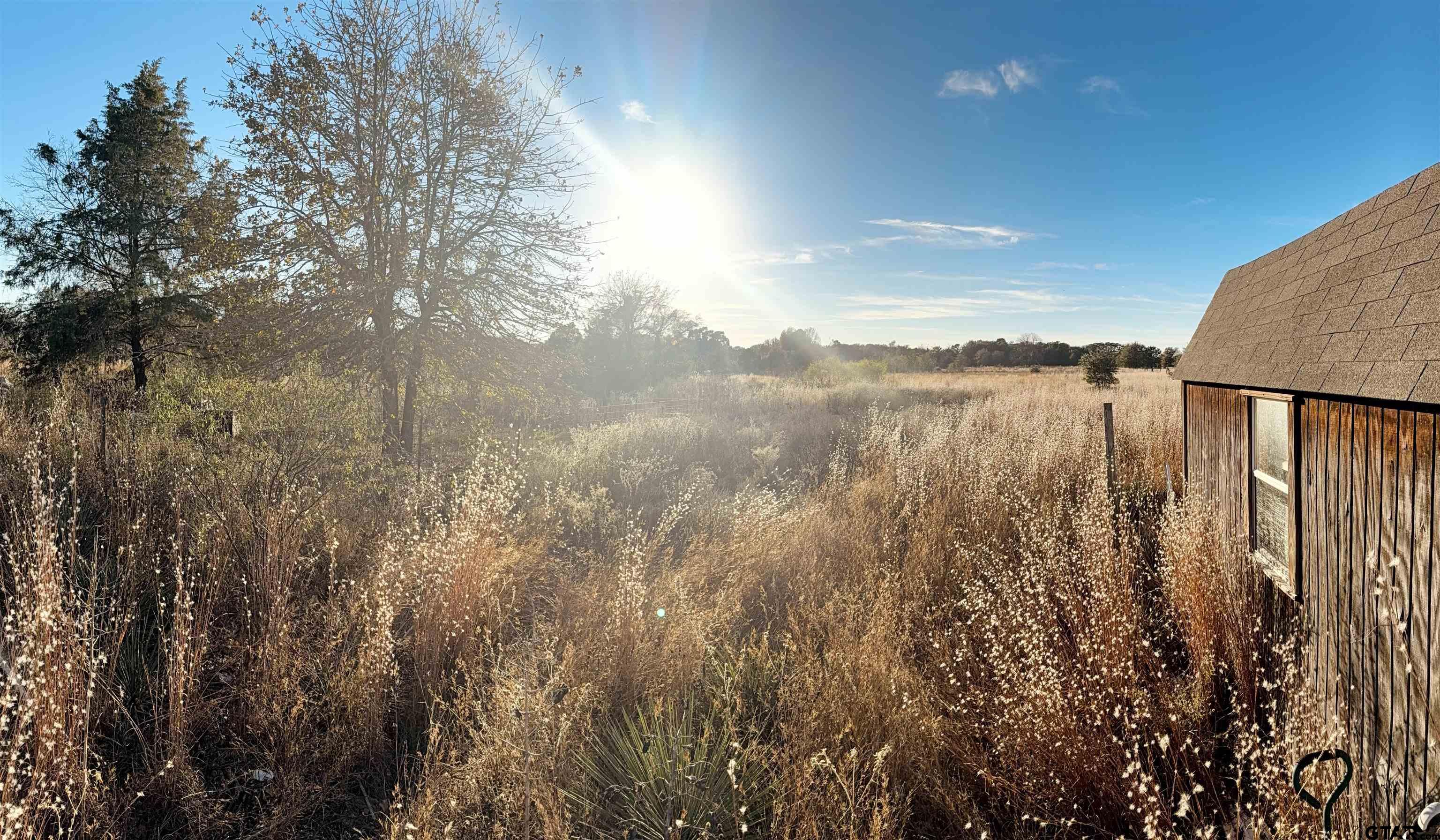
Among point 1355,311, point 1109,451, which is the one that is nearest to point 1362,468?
point 1355,311

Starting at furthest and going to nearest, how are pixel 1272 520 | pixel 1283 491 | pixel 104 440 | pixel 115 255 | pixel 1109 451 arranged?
pixel 115 255 → pixel 1109 451 → pixel 104 440 → pixel 1272 520 → pixel 1283 491

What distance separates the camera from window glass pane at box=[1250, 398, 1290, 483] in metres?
4.50

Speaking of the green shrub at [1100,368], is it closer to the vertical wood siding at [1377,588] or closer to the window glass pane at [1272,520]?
the window glass pane at [1272,520]

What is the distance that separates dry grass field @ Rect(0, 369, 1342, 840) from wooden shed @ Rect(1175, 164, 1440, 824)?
38cm

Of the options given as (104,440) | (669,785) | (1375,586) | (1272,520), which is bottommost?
(669,785)

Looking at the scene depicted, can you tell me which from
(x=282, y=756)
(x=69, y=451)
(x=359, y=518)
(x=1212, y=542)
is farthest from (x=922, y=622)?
(x=69, y=451)

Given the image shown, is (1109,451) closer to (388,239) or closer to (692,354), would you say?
(388,239)

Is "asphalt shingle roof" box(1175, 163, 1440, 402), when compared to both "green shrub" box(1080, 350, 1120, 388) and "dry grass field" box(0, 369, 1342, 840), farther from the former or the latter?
"green shrub" box(1080, 350, 1120, 388)

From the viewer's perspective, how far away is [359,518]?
Result: 5285mm

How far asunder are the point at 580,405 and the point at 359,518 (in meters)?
9.20

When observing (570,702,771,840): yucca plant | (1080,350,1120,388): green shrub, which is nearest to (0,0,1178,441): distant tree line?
(570,702,771,840): yucca plant

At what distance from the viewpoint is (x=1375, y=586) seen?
3.05 meters

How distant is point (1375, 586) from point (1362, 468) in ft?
2.09

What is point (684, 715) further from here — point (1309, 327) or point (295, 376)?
point (295, 376)
